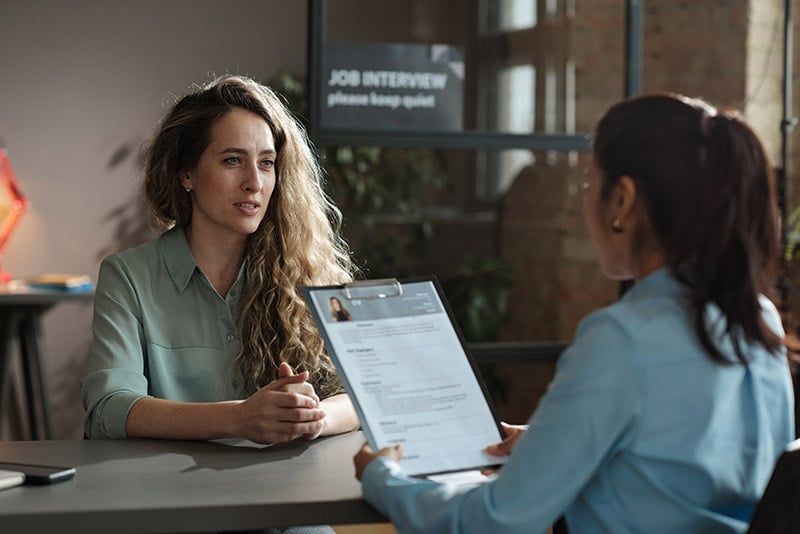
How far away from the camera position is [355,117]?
4086 mm

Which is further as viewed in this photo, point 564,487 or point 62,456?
point 62,456

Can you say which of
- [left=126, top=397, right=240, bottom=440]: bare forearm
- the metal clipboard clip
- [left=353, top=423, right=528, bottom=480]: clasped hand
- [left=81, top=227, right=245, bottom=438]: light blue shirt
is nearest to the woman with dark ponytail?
[left=353, top=423, right=528, bottom=480]: clasped hand

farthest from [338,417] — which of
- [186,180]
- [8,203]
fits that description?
[8,203]

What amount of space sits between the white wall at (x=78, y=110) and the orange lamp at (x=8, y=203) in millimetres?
194

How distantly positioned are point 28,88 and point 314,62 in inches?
72.9

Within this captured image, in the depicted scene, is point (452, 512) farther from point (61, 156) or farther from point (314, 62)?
point (61, 156)

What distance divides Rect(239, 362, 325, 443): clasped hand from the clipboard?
0.77 ft

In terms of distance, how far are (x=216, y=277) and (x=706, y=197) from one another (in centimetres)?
121

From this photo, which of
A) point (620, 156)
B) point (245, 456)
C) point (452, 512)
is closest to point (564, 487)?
point (452, 512)

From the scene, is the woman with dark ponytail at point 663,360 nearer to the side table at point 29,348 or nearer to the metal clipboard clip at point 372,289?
the metal clipboard clip at point 372,289

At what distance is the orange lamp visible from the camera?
489 cm

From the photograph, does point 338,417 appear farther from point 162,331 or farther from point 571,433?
point 571,433

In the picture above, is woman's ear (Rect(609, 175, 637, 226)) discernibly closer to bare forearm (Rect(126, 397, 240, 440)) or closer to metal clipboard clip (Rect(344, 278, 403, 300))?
metal clipboard clip (Rect(344, 278, 403, 300))

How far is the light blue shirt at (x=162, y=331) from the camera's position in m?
2.03
